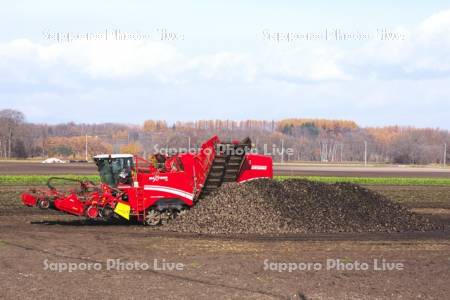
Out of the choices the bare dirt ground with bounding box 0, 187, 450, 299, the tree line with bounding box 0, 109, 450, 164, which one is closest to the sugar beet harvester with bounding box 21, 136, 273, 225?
the bare dirt ground with bounding box 0, 187, 450, 299

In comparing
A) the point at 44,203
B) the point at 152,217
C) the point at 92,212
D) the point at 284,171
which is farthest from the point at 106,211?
the point at 284,171

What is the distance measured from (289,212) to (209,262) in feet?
23.5

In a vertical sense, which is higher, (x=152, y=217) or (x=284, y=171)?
(x=152, y=217)

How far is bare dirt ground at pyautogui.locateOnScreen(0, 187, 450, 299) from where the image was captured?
11.2 m

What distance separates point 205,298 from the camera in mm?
10656

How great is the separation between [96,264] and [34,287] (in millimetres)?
2514

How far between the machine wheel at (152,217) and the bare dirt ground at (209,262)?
43 cm

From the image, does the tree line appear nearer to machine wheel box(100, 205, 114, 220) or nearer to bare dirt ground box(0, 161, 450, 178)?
bare dirt ground box(0, 161, 450, 178)

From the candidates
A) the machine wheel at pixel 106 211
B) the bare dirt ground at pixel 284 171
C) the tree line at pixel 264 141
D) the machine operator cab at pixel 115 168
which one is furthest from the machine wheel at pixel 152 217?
the tree line at pixel 264 141

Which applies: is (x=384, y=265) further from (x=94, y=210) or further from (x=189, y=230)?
(x=94, y=210)

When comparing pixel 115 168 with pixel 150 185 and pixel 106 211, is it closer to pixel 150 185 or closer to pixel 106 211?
pixel 150 185

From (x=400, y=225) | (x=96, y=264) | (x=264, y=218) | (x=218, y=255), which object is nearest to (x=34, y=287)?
(x=96, y=264)

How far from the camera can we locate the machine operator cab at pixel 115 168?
21781 mm

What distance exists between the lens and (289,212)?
20.9 m
